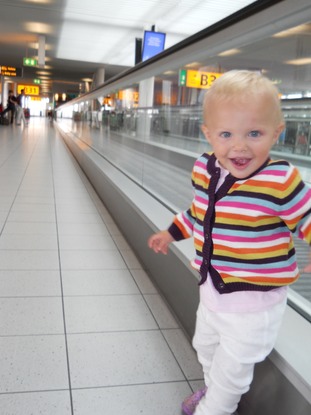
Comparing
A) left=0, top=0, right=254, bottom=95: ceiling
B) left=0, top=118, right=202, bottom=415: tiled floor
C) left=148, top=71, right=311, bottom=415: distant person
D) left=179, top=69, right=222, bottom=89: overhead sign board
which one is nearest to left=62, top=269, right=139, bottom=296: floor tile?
left=0, top=118, right=202, bottom=415: tiled floor

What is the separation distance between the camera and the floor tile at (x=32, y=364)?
5.35 ft

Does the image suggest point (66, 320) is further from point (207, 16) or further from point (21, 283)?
point (207, 16)

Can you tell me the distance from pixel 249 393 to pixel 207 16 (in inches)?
513

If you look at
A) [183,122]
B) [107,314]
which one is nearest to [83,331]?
[107,314]

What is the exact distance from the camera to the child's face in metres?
1.11

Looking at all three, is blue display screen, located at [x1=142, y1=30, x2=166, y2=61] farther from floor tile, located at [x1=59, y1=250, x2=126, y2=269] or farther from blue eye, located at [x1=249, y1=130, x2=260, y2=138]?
blue eye, located at [x1=249, y1=130, x2=260, y2=138]

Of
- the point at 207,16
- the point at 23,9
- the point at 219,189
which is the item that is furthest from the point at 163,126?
the point at 23,9

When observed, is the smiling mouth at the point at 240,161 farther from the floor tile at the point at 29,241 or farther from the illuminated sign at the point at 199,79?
the floor tile at the point at 29,241

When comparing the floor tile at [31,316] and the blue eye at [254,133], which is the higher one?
the blue eye at [254,133]

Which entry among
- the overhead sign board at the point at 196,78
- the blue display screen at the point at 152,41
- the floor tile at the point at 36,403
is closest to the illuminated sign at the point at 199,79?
the overhead sign board at the point at 196,78

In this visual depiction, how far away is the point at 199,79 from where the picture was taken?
289 cm

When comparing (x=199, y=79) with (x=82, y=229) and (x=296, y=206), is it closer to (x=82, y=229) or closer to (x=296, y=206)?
(x=82, y=229)

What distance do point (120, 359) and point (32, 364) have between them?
377 millimetres

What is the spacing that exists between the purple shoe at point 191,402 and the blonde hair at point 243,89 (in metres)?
1.05
